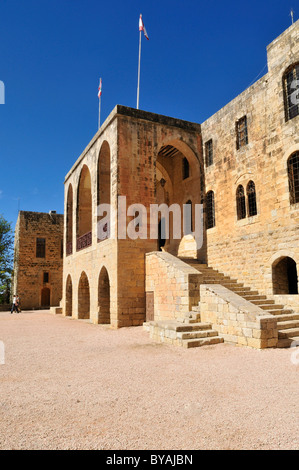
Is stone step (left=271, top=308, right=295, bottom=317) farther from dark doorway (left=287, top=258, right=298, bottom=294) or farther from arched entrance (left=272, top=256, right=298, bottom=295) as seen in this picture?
dark doorway (left=287, top=258, right=298, bottom=294)

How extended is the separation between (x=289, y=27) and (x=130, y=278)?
9.42 m

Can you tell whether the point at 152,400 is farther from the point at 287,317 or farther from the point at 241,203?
the point at 241,203

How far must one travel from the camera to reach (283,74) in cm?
1014

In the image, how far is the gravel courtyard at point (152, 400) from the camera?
291cm

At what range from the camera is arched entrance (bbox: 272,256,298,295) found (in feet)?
33.4

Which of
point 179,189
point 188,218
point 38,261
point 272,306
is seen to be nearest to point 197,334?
point 272,306

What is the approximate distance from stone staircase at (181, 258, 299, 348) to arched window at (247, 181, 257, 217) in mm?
2449

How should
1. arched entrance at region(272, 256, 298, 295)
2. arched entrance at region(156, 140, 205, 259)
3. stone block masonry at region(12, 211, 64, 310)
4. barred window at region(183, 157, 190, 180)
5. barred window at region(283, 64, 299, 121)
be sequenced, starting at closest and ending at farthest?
barred window at region(283, 64, 299, 121), arched entrance at region(272, 256, 298, 295), arched entrance at region(156, 140, 205, 259), barred window at region(183, 157, 190, 180), stone block masonry at region(12, 211, 64, 310)

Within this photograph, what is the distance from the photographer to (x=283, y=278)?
1034 cm

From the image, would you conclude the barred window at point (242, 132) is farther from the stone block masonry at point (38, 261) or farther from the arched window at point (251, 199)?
the stone block masonry at point (38, 261)

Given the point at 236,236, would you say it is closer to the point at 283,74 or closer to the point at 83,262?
the point at 283,74

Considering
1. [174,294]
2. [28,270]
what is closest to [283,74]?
[174,294]

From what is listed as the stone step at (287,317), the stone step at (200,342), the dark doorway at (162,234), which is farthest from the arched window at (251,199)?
the dark doorway at (162,234)

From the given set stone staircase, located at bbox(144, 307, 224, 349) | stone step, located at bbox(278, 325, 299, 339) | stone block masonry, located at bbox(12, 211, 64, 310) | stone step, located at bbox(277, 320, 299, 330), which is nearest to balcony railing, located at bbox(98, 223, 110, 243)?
stone staircase, located at bbox(144, 307, 224, 349)
